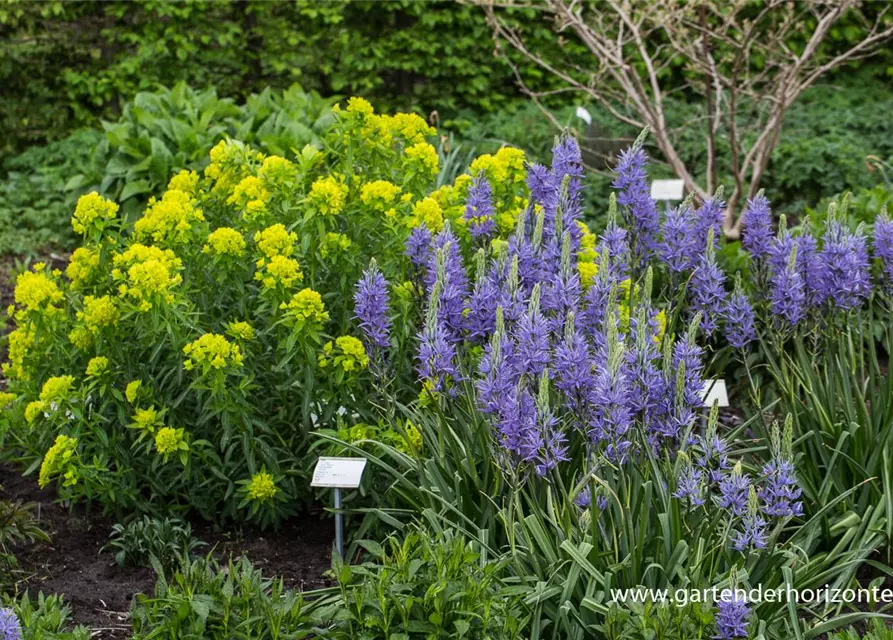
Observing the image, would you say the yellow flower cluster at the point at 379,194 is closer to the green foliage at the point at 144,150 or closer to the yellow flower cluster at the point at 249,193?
the yellow flower cluster at the point at 249,193

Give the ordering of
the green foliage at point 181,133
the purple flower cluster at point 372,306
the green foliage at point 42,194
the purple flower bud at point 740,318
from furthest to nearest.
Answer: the green foliage at point 42,194
the green foliage at point 181,133
the purple flower bud at point 740,318
the purple flower cluster at point 372,306

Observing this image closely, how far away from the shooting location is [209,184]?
4.55 meters

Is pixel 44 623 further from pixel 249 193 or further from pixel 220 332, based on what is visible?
pixel 249 193

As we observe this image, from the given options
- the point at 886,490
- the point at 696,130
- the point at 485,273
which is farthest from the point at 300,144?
the point at 886,490

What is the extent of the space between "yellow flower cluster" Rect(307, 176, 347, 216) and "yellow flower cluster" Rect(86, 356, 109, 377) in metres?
0.91

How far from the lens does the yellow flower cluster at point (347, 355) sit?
148 inches

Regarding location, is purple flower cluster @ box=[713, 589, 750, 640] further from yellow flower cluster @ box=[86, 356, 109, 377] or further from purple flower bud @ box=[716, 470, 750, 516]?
yellow flower cluster @ box=[86, 356, 109, 377]

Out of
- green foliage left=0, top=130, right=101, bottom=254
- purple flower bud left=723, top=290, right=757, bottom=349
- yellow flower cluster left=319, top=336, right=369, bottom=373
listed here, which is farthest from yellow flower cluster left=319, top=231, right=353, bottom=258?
green foliage left=0, top=130, right=101, bottom=254

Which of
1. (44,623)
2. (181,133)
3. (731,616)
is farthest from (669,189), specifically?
(44,623)

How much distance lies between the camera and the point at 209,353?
3.67 meters

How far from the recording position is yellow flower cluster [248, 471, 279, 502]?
3875 mm

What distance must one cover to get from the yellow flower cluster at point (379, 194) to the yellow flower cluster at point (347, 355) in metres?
0.52

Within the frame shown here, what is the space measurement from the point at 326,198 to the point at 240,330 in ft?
1.83

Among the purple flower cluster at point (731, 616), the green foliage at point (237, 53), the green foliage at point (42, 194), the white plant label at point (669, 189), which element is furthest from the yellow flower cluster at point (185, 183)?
the green foliage at point (237, 53)
